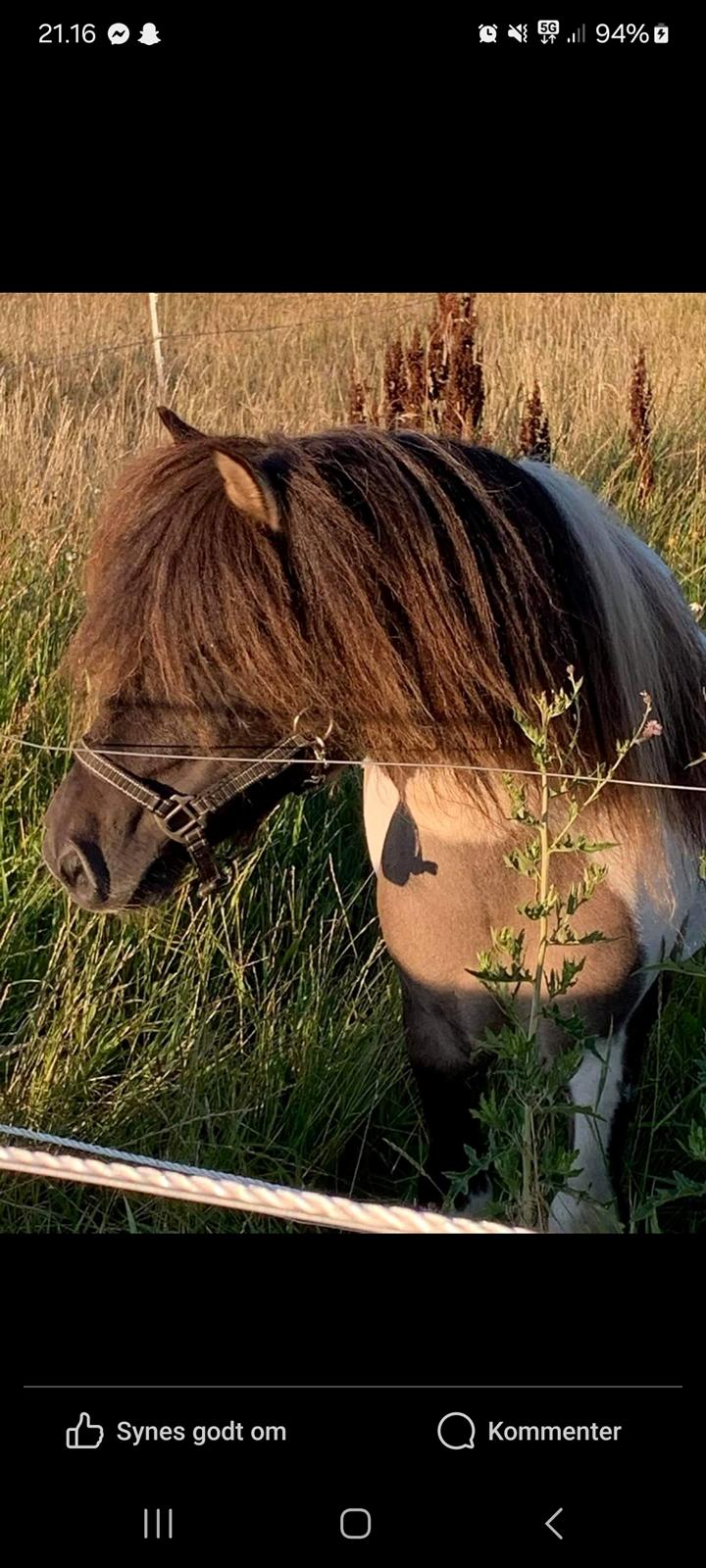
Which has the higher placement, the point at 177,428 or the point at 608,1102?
the point at 177,428

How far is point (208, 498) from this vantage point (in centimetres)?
200

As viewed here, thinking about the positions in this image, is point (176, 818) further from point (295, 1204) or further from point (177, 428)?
point (295, 1204)

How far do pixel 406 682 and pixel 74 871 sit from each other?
0.62 m

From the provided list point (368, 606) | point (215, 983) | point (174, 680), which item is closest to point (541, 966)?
point (368, 606)

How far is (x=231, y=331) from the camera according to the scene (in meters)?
5.54

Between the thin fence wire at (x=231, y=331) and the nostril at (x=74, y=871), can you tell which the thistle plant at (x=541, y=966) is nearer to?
the nostril at (x=74, y=871)

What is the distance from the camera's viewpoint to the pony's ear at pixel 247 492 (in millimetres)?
1900
